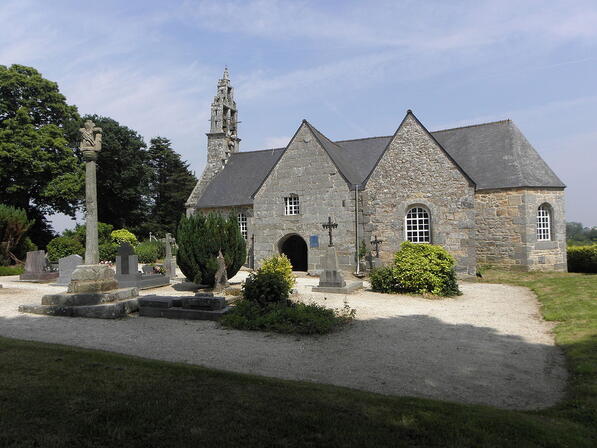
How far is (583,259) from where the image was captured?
19.0 meters

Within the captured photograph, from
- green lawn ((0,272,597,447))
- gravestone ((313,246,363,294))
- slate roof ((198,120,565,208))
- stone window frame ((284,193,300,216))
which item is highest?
slate roof ((198,120,565,208))

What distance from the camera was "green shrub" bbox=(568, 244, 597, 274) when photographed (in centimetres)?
1862

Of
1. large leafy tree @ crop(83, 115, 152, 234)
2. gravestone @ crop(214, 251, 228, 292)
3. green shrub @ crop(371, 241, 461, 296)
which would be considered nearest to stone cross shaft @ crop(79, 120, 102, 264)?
gravestone @ crop(214, 251, 228, 292)

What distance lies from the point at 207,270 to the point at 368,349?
325 inches

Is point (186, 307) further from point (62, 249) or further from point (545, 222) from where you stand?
point (545, 222)

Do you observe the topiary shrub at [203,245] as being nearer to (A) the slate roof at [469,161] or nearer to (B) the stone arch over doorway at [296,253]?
(A) the slate roof at [469,161]

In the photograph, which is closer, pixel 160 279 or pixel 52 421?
pixel 52 421

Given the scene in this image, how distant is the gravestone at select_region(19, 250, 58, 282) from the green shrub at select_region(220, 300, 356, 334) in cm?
1256

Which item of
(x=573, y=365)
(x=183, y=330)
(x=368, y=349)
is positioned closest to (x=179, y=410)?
(x=368, y=349)

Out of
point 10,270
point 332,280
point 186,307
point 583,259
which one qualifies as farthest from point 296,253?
point 10,270

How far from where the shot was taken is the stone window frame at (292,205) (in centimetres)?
2002

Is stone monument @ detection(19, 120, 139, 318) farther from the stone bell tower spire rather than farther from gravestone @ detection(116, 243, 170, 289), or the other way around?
the stone bell tower spire

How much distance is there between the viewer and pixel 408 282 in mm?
13070

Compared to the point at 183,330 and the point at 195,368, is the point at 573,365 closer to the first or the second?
the point at 195,368
